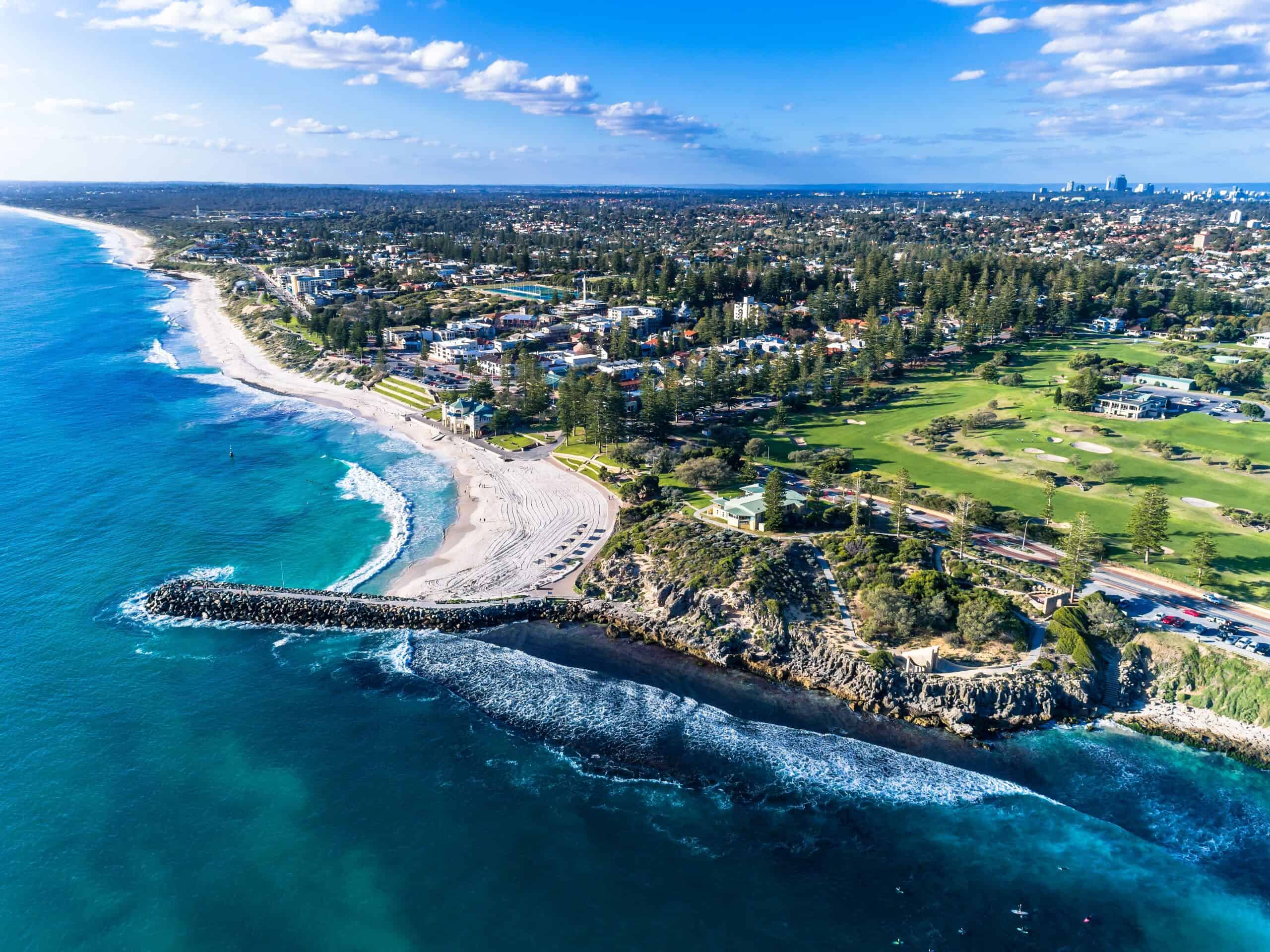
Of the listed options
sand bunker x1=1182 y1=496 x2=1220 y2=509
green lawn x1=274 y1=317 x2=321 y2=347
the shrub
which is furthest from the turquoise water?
green lawn x1=274 y1=317 x2=321 y2=347

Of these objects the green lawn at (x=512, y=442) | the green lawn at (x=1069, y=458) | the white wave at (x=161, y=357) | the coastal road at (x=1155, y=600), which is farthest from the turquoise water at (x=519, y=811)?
the white wave at (x=161, y=357)

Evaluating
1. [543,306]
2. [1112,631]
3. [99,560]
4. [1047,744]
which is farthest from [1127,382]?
[99,560]

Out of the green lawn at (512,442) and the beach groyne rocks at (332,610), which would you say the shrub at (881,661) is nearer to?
the beach groyne rocks at (332,610)

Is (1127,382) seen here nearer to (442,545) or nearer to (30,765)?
(442,545)

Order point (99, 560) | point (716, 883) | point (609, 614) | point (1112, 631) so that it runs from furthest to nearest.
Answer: point (99, 560) → point (609, 614) → point (1112, 631) → point (716, 883)

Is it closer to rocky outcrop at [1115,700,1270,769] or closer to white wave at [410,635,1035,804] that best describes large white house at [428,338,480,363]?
white wave at [410,635,1035,804]

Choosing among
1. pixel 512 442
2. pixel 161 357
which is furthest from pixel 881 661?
pixel 161 357
